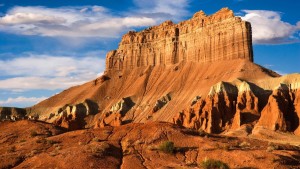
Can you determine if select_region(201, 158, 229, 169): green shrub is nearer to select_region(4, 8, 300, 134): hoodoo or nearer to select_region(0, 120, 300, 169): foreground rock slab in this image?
select_region(0, 120, 300, 169): foreground rock slab

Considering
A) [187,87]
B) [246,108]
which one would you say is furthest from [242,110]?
[187,87]

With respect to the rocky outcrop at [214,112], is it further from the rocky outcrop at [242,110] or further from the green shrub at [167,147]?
the green shrub at [167,147]

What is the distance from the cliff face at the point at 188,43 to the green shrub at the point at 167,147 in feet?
272

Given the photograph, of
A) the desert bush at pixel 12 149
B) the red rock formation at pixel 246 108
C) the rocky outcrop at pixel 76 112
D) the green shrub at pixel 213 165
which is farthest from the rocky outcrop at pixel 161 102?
the green shrub at pixel 213 165

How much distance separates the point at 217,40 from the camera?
365 ft

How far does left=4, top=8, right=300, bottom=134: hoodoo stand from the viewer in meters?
78.3

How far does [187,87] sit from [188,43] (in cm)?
1952

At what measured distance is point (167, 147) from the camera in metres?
23.0

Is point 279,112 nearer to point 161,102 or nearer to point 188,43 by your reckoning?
point 161,102

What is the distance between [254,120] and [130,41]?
6979 cm

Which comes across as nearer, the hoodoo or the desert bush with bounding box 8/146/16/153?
the desert bush with bounding box 8/146/16/153

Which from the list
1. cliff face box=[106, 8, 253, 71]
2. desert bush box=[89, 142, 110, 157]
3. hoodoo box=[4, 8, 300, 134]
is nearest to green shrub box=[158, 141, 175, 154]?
desert bush box=[89, 142, 110, 157]

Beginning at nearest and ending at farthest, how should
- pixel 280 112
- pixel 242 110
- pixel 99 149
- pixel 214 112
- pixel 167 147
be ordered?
1. pixel 99 149
2. pixel 167 147
3. pixel 280 112
4. pixel 242 110
5. pixel 214 112

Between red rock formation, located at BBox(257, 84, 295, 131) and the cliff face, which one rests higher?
the cliff face
